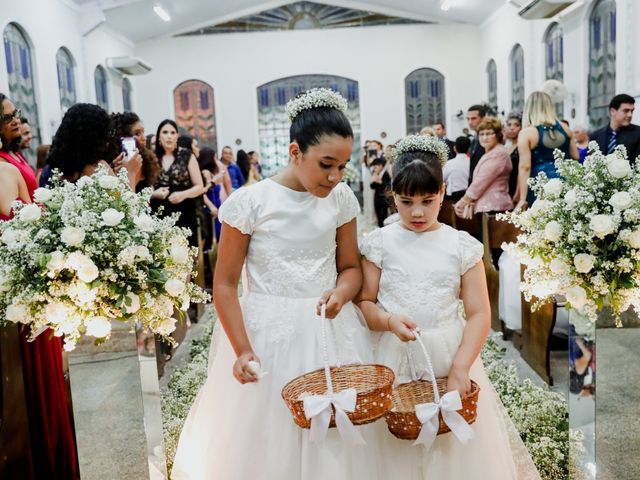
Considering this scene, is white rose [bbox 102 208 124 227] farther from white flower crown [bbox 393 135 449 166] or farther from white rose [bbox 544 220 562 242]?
white rose [bbox 544 220 562 242]

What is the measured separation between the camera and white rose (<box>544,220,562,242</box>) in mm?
2443

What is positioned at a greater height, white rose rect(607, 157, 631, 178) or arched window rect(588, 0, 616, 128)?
arched window rect(588, 0, 616, 128)

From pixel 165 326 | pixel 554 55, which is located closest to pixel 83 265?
pixel 165 326

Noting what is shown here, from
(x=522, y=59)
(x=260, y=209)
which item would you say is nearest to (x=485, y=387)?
(x=260, y=209)

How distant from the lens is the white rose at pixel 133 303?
2178 millimetres

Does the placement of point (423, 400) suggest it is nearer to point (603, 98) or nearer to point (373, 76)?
point (603, 98)

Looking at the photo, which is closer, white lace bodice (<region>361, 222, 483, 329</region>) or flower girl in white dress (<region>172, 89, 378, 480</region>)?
flower girl in white dress (<region>172, 89, 378, 480</region>)

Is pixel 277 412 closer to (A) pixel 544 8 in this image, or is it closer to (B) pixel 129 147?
(B) pixel 129 147

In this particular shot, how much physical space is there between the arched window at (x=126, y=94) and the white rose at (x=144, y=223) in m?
14.8

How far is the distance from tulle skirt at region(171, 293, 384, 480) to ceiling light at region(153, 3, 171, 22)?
13174mm

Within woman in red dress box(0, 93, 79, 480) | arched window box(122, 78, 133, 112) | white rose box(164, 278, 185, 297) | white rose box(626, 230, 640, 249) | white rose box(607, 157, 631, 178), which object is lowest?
woman in red dress box(0, 93, 79, 480)

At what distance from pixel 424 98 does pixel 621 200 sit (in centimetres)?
1583

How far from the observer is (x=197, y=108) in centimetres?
1772

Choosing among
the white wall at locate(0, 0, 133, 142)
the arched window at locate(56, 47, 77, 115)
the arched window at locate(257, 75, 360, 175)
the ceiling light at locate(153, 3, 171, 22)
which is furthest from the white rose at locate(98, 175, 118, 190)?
the arched window at locate(257, 75, 360, 175)
